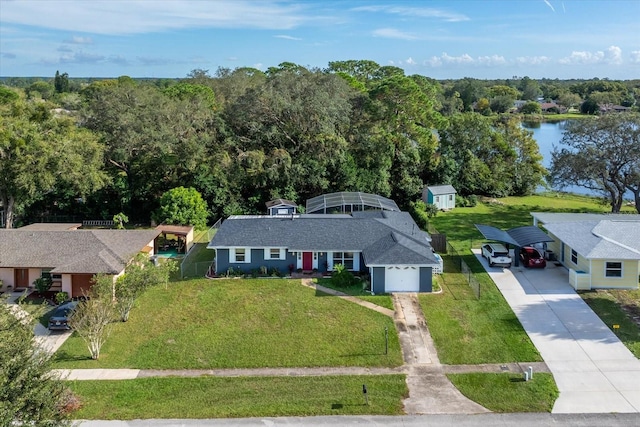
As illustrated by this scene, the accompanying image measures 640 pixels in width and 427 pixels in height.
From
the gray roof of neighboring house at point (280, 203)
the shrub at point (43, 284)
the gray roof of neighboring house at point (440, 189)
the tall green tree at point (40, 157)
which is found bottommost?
the shrub at point (43, 284)

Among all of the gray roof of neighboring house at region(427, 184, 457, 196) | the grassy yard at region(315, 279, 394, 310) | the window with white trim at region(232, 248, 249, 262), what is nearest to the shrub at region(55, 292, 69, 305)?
the window with white trim at region(232, 248, 249, 262)

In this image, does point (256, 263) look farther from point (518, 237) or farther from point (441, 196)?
point (441, 196)

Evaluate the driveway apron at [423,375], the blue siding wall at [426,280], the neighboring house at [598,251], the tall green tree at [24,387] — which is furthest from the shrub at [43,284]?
the neighboring house at [598,251]

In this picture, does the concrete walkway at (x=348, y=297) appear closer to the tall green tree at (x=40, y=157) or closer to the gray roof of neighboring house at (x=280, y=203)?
the gray roof of neighboring house at (x=280, y=203)

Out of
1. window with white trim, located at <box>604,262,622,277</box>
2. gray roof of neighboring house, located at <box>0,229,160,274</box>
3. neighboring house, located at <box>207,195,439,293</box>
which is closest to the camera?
gray roof of neighboring house, located at <box>0,229,160,274</box>

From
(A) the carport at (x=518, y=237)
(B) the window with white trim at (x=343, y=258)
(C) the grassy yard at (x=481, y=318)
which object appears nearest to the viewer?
(C) the grassy yard at (x=481, y=318)

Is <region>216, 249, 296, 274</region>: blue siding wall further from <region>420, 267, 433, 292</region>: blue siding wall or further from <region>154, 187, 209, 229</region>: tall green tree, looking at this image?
<region>154, 187, 209, 229</region>: tall green tree

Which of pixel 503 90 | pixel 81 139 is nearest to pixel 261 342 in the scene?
pixel 81 139
